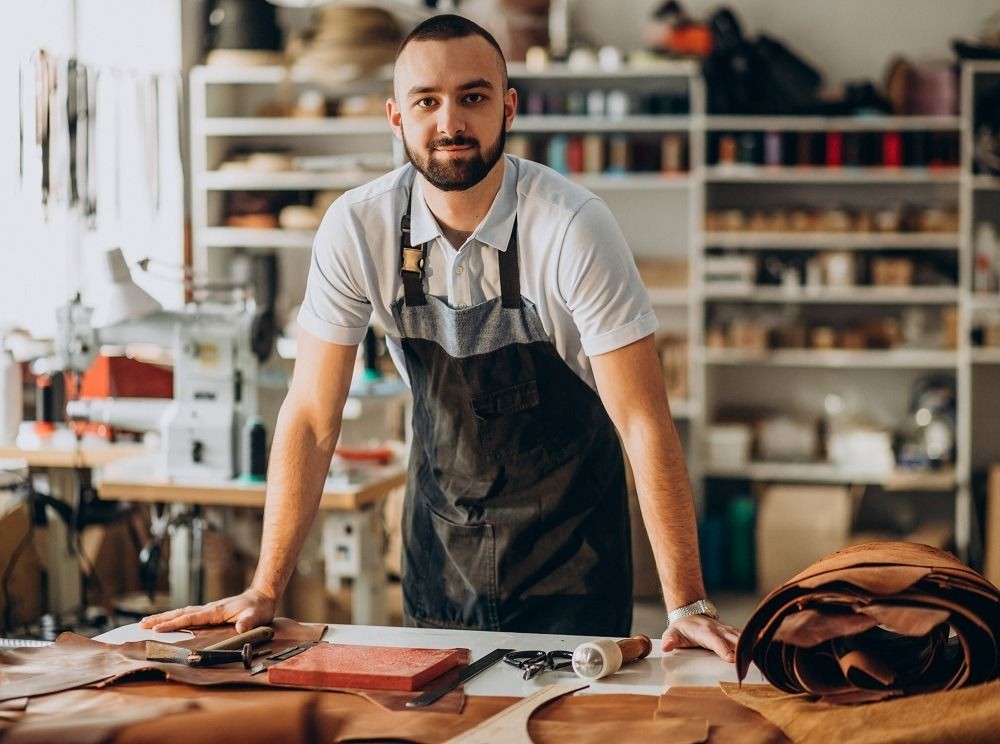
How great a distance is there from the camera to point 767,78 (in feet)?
19.9

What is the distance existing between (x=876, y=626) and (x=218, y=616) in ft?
3.21

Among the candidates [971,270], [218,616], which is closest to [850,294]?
[971,270]

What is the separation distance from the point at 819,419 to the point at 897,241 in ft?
3.27

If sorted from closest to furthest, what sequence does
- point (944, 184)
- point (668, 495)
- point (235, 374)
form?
point (668, 495) < point (235, 374) < point (944, 184)

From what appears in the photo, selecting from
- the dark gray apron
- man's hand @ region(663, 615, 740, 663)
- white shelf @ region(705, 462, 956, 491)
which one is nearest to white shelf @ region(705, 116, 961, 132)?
white shelf @ region(705, 462, 956, 491)

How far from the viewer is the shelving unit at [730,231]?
19.6ft

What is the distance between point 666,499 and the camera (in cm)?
215

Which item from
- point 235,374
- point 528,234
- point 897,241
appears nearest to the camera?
point 528,234

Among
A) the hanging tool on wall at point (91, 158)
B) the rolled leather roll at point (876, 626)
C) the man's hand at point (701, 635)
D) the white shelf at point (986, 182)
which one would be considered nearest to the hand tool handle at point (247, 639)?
the man's hand at point (701, 635)

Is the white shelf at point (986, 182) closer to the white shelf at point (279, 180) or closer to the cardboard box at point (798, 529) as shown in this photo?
the cardboard box at point (798, 529)

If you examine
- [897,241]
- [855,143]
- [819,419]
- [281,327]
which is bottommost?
[819,419]

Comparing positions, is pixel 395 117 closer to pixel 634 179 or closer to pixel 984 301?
pixel 634 179

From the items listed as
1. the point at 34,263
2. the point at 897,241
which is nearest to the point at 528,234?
the point at 34,263

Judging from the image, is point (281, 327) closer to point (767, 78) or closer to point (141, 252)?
point (141, 252)
